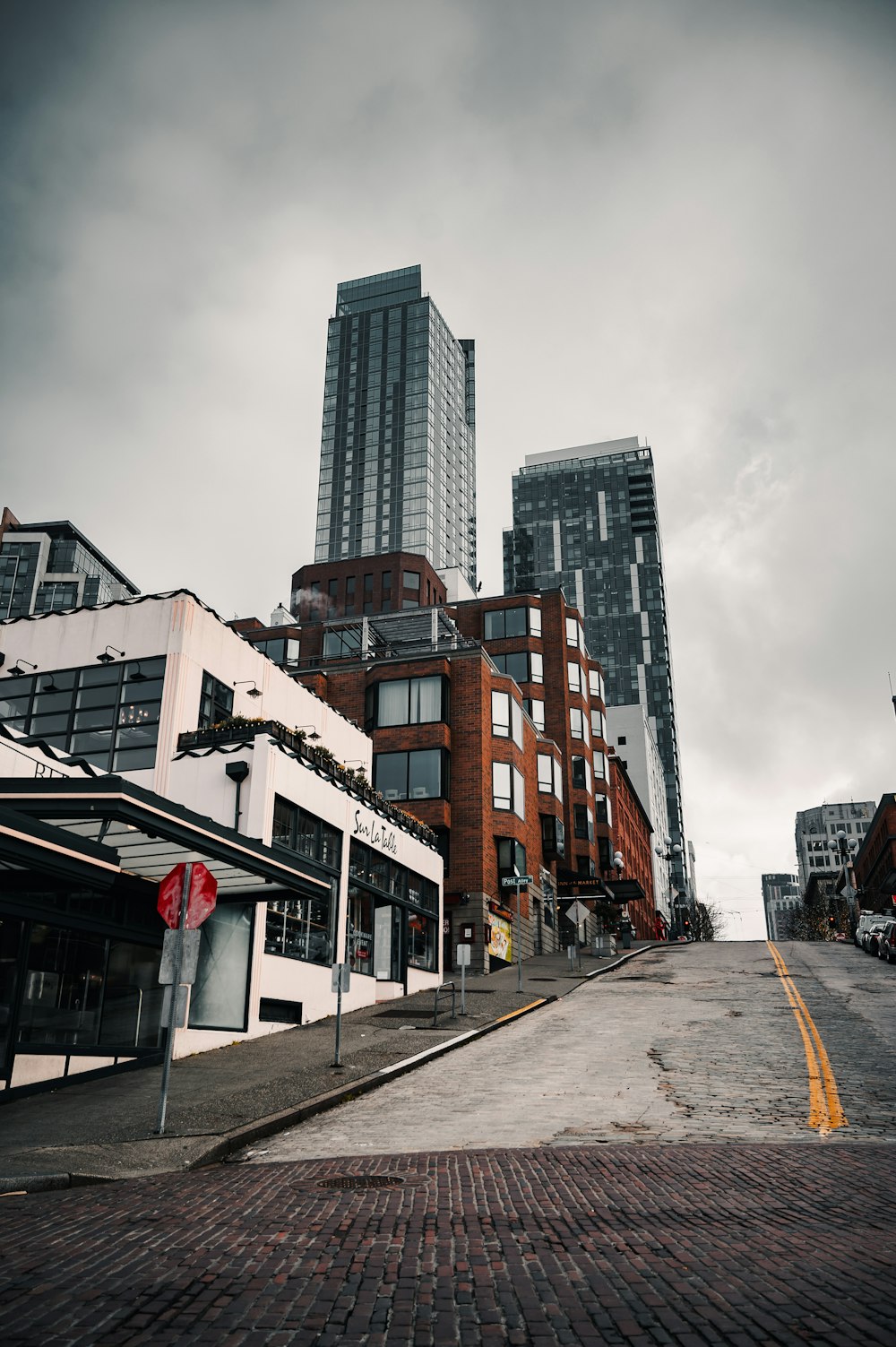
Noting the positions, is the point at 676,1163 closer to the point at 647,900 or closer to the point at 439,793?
the point at 439,793

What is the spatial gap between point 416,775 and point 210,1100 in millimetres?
27205

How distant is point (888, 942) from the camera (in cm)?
3681

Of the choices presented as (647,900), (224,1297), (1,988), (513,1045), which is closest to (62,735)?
(1,988)

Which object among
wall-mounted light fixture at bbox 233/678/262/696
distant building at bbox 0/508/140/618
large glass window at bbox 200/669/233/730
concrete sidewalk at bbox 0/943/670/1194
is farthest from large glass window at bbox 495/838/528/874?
distant building at bbox 0/508/140/618

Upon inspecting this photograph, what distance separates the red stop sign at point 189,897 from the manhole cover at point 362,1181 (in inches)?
161

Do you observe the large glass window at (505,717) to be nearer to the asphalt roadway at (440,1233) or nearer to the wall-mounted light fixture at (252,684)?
the wall-mounted light fixture at (252,684)

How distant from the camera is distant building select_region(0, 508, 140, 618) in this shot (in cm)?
13838

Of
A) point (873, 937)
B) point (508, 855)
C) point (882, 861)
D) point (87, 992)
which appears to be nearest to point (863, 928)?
point (873, 937)

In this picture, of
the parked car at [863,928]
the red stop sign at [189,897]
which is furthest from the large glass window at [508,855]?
the red stop sign at [189,897]

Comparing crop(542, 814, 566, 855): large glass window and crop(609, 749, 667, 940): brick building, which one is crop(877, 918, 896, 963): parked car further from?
crop(609, 749, 667, 940): brick building

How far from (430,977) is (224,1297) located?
2835 centimetres

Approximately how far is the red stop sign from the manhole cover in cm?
408

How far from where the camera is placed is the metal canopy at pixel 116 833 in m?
13.0

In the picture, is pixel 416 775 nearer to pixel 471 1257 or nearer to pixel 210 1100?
pixel 210 1100
